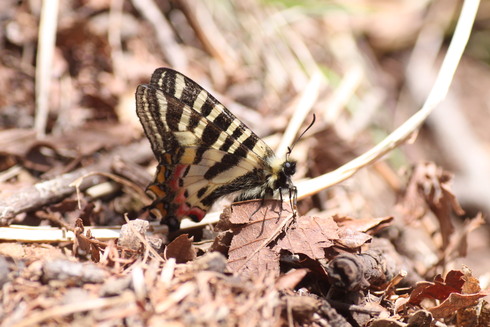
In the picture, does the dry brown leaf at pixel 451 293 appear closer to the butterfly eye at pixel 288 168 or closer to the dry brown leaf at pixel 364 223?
the dry brown leaf at pixel 364 223

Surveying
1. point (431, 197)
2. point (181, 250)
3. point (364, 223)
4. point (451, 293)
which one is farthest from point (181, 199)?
point (431, 197)

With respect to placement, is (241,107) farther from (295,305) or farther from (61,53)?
(295,305)

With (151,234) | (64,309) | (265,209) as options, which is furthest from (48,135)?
(64,309)

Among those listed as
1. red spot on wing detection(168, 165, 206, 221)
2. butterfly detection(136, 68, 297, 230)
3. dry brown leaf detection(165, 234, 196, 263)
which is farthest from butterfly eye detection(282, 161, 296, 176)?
dry brown leaf detection(165, 234, 196, 263)

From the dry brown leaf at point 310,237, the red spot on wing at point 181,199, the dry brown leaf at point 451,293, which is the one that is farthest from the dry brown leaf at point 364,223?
the red spot on wing at point 181,199

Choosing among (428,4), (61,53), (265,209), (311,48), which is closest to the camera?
(265,209)

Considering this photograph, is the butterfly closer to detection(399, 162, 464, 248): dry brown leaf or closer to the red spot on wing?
the red spot on wing

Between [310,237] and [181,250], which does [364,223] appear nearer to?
[310,237]

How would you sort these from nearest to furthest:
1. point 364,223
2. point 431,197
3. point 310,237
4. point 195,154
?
1. point 310,237
2. point 364,223
3. point 195,154
4. point 431,197
